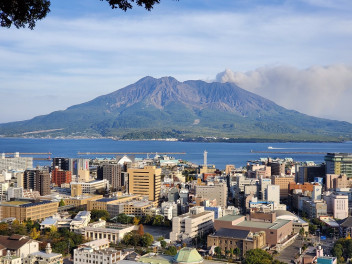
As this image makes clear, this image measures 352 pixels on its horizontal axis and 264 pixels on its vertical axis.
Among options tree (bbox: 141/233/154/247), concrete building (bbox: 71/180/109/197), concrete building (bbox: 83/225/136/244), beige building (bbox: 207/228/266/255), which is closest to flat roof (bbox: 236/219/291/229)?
beige building (bbox: 207/228/266/255)

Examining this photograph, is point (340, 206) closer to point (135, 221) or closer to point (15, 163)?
point (135, 221)

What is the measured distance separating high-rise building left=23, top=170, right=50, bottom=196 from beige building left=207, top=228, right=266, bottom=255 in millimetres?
9622

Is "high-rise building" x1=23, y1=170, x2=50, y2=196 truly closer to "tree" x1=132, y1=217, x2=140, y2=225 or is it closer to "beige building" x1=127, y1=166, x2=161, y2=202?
"beige building" x1=127, y1=166, x2=161, y2=202

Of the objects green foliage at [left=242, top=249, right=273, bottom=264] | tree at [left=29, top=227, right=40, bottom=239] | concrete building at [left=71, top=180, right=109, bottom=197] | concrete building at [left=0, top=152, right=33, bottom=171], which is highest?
concrete building at [left=0, top=152, right=33, bottom=171]

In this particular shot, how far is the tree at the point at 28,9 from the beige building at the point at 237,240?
9079mm

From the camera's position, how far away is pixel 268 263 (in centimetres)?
922

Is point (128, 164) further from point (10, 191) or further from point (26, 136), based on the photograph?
point (26, 136)

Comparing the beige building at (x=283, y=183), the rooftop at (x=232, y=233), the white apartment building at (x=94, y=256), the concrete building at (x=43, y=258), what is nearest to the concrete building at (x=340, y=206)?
the beige building at (x=283, y=183)

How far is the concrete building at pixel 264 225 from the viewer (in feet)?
38.0

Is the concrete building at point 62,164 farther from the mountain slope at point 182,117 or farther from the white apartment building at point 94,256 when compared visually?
the mountain slope at point 182,117

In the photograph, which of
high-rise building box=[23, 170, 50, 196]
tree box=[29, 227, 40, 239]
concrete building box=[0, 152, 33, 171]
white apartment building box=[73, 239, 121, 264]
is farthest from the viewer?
concrete building box=[0, 152, 33, 171]

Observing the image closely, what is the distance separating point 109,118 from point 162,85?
1447 cm

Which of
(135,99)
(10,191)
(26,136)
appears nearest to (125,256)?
(10,191)

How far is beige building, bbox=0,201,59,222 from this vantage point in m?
13.6
